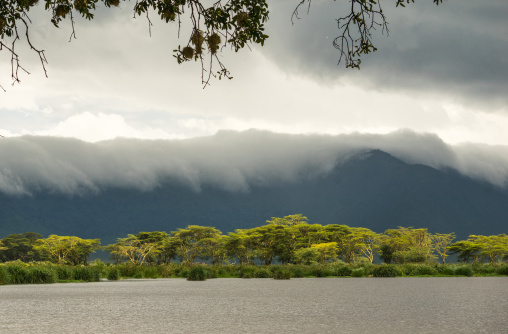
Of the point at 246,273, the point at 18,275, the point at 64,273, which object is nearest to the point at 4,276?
the point at 18,275

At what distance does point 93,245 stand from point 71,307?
80386 millimetres

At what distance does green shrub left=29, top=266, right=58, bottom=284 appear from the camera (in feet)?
69.3

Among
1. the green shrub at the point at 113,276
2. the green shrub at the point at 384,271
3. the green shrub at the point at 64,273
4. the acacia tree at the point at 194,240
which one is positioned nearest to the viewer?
the green shrub at the point at 64,273

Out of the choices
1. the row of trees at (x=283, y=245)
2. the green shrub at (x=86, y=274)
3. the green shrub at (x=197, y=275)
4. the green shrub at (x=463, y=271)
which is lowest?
the green shrub at (x=463, y=271)

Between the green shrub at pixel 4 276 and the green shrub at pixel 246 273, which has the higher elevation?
the green shrub at pixel 4 276

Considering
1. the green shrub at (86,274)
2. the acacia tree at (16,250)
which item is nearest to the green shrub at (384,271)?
the green shrub at (86,274)

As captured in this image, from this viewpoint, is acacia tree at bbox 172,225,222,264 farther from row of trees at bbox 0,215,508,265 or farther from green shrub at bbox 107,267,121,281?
green shrub at bbox 107,267,121,281

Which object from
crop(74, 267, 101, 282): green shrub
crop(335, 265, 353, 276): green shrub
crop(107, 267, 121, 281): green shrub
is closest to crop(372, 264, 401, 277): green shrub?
crop(335, 265, 353, 276): green shrub

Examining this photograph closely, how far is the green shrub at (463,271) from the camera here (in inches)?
1196

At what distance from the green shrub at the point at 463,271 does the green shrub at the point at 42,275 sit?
24104 mm

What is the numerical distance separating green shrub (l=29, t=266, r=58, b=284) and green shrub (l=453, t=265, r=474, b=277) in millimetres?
24104

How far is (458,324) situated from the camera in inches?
276

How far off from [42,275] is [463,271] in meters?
24.9

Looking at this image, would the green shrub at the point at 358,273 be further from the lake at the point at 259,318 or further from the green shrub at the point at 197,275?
the lake at the point at 259,318
